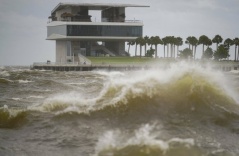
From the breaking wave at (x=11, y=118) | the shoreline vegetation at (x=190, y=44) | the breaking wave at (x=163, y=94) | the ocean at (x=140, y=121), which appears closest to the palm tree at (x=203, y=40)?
the shoreline vegetation at (x=190, y=44)

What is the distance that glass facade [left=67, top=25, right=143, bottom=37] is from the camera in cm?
11069

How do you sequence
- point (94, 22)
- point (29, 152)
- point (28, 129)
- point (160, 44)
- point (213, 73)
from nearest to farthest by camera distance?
point (29, 152) → point (28, 129) → point (213, 73) → point (94, 22) → point (160, 44)

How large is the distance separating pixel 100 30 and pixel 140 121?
10025 cm

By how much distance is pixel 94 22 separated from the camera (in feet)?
366

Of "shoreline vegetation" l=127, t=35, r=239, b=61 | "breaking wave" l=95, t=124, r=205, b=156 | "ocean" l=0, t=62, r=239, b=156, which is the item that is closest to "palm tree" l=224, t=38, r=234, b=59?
"shoreline vegetation" l=127, t=35, r=239, b=61

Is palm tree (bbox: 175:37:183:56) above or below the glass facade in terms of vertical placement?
below

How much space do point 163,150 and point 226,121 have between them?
4402 mm

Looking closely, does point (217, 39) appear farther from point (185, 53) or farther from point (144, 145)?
point (144, 145)

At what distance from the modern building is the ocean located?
9259 centimetres

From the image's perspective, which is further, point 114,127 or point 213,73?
point 213,73

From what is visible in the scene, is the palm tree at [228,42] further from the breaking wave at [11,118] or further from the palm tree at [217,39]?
the breaking wave at [11,118]

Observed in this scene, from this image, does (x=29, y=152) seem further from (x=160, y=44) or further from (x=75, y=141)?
(x=160, y=44)

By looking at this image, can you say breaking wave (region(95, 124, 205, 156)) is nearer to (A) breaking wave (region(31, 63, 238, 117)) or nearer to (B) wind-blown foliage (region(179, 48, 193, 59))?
(A) breaking wave (region(31, 63, 238, 117))

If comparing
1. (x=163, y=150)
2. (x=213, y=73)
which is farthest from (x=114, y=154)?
(x=213, y=73)
